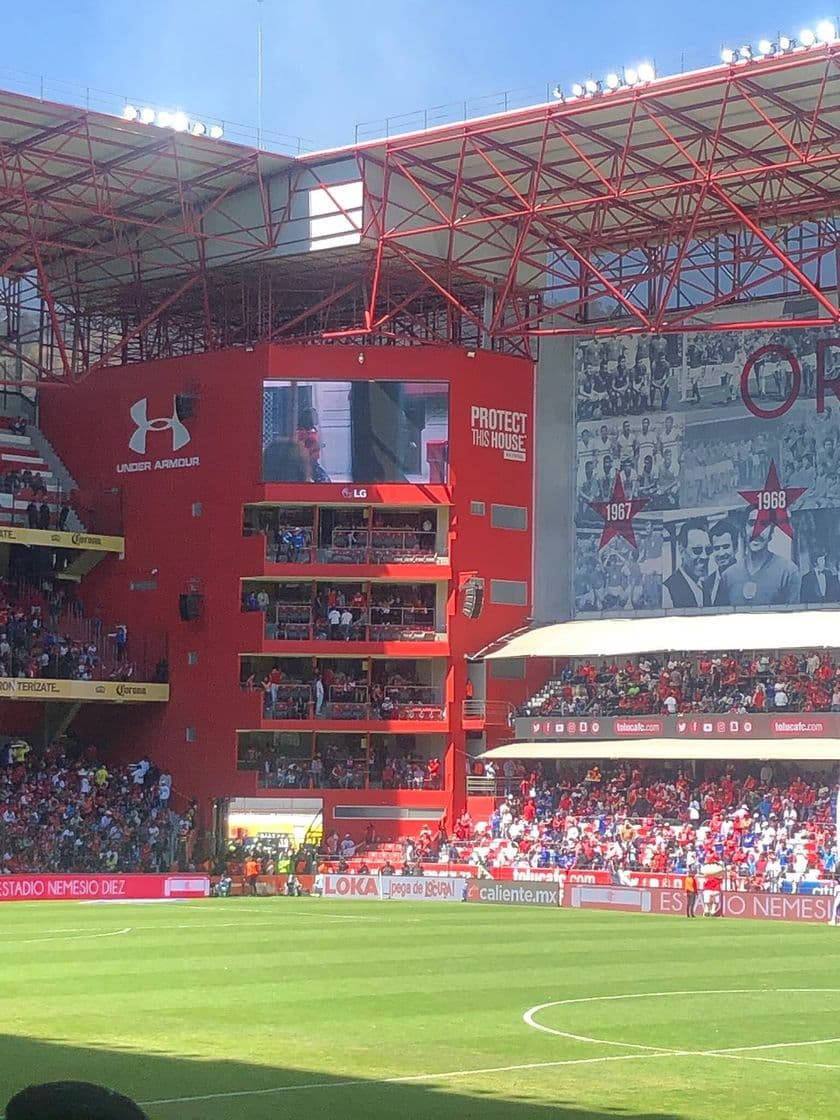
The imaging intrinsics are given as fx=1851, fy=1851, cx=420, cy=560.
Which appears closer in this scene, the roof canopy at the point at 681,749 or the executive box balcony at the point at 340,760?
the roof canopy at the point at 681,749

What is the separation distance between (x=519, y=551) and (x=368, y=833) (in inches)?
422

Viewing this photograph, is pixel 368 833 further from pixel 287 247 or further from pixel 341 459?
pixel 287 247

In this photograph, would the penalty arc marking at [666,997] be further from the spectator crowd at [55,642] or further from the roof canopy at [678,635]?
the spectator crowd at [55,642]

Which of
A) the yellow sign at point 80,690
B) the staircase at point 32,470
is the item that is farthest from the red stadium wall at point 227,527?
the staircase at point 32,470

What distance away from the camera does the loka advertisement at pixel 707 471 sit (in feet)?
182

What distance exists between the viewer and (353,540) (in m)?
59.0

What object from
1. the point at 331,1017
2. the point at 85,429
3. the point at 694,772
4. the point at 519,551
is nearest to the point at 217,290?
the point at 85,429

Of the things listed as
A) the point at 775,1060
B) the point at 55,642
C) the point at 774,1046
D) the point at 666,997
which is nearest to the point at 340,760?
the point at 55,642

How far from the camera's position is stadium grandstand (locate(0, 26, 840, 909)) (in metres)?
52.5

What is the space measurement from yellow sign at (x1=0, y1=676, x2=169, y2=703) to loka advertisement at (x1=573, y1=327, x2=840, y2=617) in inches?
561

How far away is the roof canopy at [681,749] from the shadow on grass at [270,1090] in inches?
1390

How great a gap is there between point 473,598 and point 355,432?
6.46m

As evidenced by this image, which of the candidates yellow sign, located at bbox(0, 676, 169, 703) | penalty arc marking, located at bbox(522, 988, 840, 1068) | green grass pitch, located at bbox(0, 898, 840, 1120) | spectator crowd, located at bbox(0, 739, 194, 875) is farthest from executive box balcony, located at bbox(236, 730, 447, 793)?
penalty arc marking, located at bbox(522, 988, 840, 1068)

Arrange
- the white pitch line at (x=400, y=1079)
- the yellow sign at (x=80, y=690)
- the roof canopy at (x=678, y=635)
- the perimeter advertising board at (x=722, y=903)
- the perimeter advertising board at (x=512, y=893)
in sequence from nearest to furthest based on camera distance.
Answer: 1. the white pitch line at (x=400, y=1079)
2. the perimeter advertising board at (x=722, y=903)
3. the perimeter advertising board at (x=512, y=893)
4. the roof canopy at (x=678, y=635)
5. the yellow sign at (x=80, y=690)
